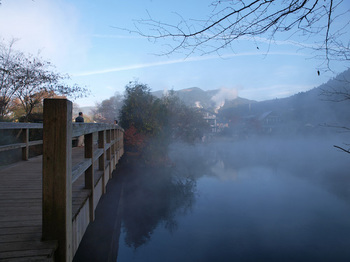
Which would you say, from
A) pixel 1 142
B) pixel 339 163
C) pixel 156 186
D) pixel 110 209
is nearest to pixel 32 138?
pixel 1 142

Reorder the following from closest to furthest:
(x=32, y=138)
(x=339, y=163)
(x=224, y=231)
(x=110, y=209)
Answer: (x=110, y=209) → (x=32, y=138) → (x=224, y=231) → (x=339, y=163)

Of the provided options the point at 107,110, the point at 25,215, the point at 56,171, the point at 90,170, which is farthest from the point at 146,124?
the point at 107,110

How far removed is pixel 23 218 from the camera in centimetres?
182

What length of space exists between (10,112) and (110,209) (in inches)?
377

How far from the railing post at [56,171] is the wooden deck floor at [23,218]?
0.09 m

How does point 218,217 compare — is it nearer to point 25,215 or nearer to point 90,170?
point 90,170

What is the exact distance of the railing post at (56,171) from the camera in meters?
1.32

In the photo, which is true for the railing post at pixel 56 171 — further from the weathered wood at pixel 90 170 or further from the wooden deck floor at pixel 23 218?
the weathered wood at pixel 90 170

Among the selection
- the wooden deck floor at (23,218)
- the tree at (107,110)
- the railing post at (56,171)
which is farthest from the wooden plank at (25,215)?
the tree at (107,110)

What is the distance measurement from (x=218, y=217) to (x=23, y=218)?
40.8 feet

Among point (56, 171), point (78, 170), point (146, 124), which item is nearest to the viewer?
point (56, 171)

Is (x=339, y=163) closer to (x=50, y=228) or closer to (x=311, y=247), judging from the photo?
(x=311, y=247)

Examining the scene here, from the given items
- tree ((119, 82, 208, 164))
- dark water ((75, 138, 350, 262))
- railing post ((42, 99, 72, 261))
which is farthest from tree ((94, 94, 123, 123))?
railing post ((42, 99, 72, 261))

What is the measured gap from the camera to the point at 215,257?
9.71 m
